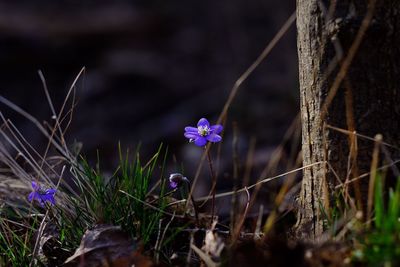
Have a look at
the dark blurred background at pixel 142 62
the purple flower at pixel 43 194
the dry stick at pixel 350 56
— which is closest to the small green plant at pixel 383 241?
the dry stick at pixel 350 56

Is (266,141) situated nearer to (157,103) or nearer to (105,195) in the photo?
(157,103)

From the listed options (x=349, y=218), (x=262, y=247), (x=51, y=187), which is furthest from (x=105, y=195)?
(x=349, y=218)

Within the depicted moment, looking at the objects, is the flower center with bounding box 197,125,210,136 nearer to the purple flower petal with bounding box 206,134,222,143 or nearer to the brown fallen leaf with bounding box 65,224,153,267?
the purple flower petal with bounding box 206,134,222,143

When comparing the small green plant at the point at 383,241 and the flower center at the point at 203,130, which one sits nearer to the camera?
the small green plant at the point at 383,241

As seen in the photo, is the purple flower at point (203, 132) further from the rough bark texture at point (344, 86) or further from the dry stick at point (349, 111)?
the dry stick at point (349, 111)

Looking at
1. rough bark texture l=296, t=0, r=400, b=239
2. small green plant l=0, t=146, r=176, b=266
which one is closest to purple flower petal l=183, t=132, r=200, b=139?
small green plant l=0, t=146, r=176, b=266
